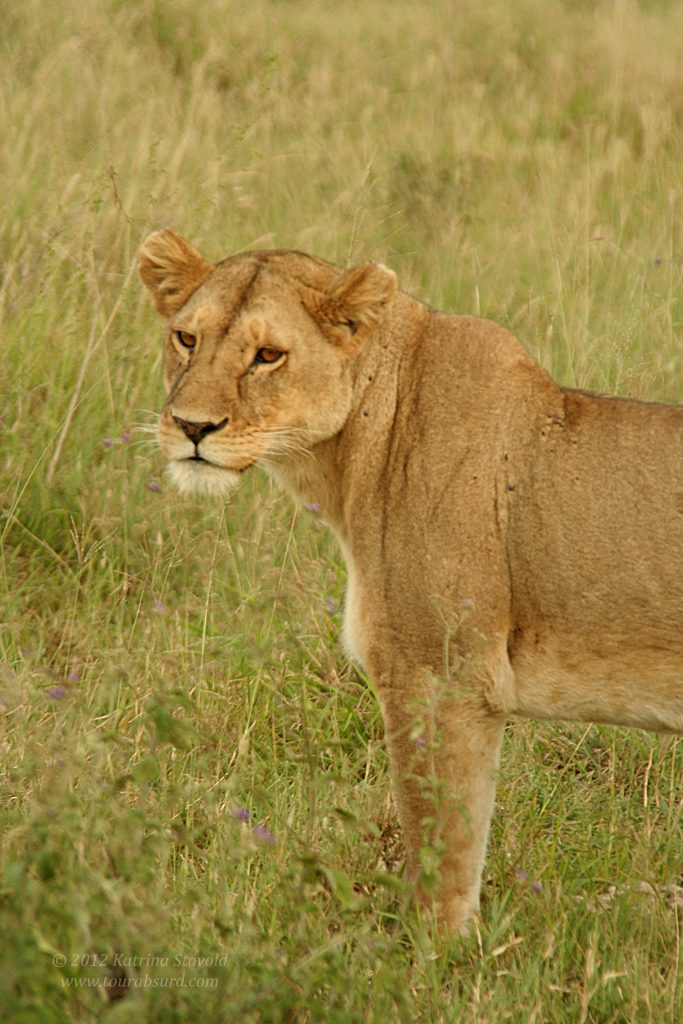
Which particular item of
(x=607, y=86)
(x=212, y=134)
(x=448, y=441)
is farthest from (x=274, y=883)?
(x=607, y=86)

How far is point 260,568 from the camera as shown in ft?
16.9

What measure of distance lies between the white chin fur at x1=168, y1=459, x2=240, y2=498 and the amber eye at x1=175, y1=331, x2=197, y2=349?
346 millimetres

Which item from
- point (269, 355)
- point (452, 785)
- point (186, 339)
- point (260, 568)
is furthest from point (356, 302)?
point (260, 568)

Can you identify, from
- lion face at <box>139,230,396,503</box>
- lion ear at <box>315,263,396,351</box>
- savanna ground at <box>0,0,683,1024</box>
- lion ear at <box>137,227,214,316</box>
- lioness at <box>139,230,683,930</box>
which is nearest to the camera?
savanna ground at <box>0,0,683,1024</box>

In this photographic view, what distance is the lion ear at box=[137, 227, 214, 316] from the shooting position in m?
4.29

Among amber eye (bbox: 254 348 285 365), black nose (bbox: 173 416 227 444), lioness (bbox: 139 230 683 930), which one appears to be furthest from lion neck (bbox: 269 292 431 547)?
black nose (bbox: 173 416 227 444)

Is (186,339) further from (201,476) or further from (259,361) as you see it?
(201,476)

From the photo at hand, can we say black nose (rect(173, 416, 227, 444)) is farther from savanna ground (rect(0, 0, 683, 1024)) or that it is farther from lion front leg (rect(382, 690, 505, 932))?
lion front leg (rect(382, 690, 505, 932))

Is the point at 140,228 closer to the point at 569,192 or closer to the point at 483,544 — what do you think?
the point at 569,192

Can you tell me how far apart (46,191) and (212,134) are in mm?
1670

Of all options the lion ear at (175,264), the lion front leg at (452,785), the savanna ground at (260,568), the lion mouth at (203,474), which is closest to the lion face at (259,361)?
the lion mouth at (203,474)

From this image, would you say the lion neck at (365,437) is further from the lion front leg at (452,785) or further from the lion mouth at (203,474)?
the lion front leg at (452,785)

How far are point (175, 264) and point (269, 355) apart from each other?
1.73ft

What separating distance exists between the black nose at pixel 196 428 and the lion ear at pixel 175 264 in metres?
0.58
